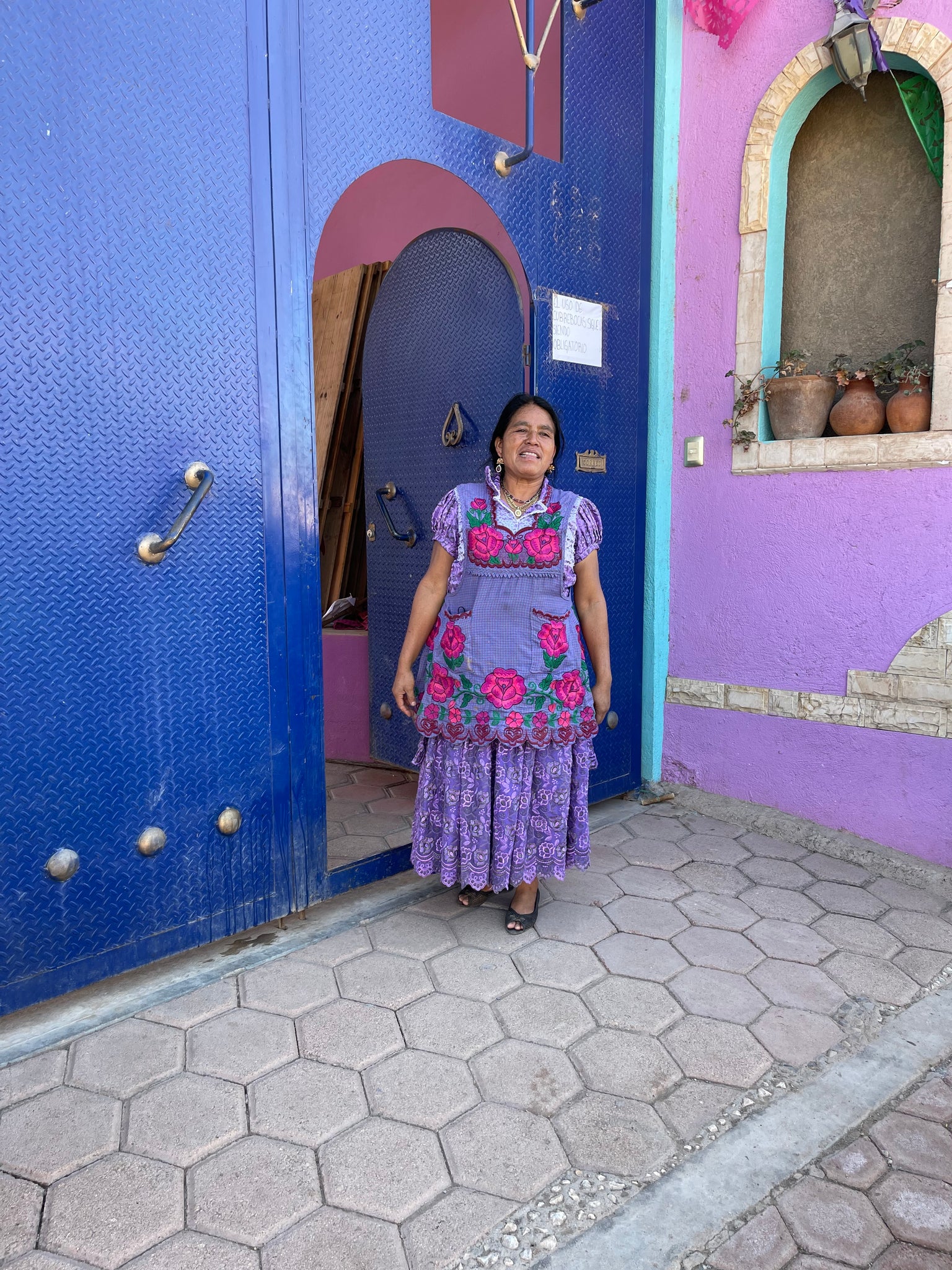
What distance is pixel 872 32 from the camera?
3186 millimetres

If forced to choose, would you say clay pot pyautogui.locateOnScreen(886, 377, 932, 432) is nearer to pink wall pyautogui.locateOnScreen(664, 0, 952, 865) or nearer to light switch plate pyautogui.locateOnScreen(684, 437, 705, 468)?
pink wall pyautogui.locateOnScreen(664, 0, 952, 865)

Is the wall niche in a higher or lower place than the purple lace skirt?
higher

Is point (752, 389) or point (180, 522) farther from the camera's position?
point (752, 389)

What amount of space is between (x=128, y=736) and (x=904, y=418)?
9.96 ft

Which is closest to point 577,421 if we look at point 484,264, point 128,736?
point 484,264

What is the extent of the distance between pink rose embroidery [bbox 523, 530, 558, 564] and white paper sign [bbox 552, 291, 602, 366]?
1147 millimetres

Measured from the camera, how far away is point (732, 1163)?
1795mm

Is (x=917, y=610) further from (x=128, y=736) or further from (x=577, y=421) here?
(x=128, y=736)

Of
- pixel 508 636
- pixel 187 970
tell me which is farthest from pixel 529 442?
pixel 187 970

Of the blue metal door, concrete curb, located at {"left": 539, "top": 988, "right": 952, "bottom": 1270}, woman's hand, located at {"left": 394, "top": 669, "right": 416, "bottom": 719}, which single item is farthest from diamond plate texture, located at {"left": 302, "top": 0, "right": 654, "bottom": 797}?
concrete curb, located at {"left": 539, "top": 988, "right": 952, "bottom": 1270}

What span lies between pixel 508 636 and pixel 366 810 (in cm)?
161

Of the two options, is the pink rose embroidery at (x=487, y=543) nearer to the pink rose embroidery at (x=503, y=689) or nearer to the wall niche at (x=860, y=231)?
the pink rose embroidery at (x=503, y=689)

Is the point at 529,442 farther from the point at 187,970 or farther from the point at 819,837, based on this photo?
the point at 819,837

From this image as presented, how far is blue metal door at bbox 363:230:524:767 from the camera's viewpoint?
3.60 metres
